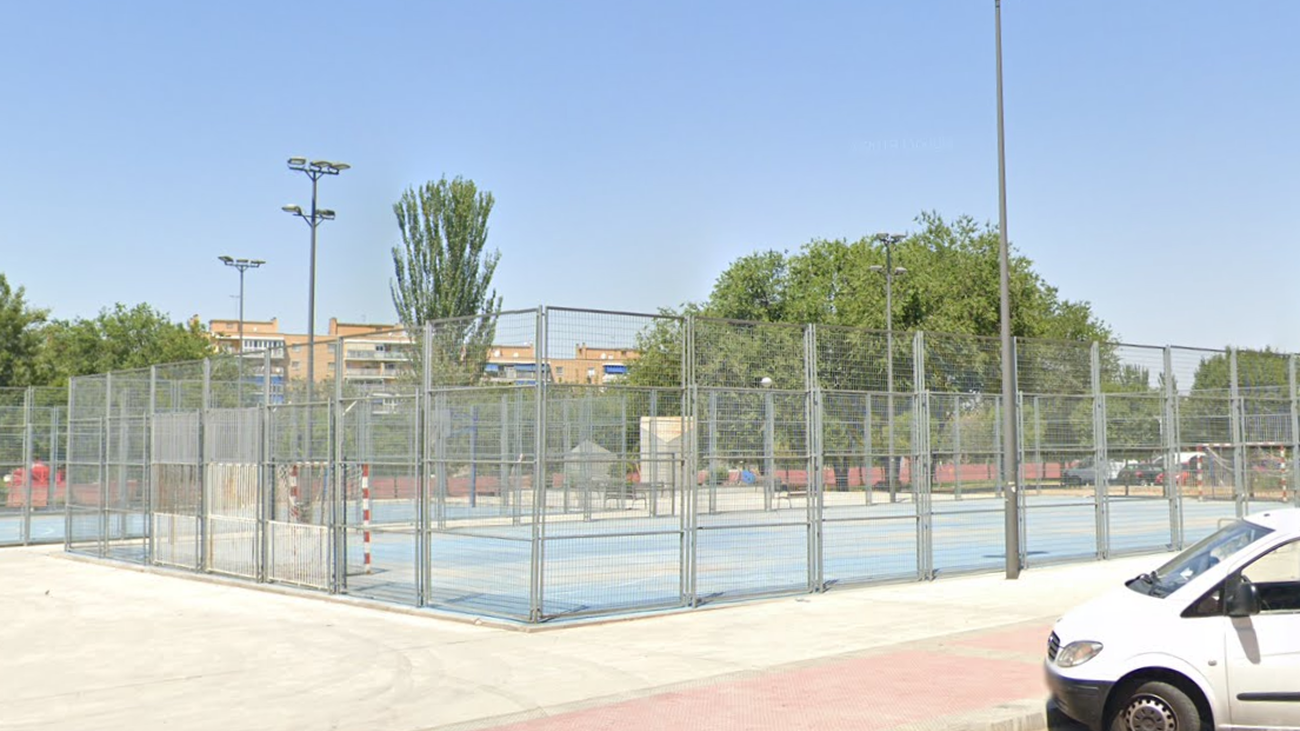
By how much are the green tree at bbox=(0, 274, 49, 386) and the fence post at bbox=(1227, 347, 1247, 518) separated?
139ft

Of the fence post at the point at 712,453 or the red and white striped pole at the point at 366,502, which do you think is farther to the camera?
the red and white striped pole at the point at 366,502

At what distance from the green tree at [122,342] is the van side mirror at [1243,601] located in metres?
59.2

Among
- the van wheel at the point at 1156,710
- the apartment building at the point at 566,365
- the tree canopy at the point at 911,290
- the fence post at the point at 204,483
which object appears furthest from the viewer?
the tree canopy at the point at 911,290

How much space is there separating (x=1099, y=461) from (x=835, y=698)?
13.2 metres

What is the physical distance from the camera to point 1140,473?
22.5 m

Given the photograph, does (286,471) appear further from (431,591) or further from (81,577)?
(81,577)

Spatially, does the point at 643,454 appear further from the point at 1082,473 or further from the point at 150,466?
the point at 150,466

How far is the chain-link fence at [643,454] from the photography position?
15.3 meters

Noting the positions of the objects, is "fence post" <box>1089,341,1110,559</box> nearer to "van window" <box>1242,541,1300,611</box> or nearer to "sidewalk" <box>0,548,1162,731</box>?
"sidewalk" <box>0,548,1162,731</box>

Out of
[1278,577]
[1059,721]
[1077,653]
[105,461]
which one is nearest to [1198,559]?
[1278,577]

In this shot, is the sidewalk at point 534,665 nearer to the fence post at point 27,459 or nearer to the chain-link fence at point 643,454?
the chain-link fence at point 643,454

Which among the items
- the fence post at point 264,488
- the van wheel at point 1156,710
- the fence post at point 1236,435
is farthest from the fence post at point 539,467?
the fence post at point 1236,435

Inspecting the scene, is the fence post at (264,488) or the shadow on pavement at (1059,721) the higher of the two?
the fence post at (264,488)

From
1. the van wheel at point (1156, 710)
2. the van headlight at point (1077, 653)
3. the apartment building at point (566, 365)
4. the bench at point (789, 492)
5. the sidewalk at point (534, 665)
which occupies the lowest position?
the sidewalk at point (534, 665)
